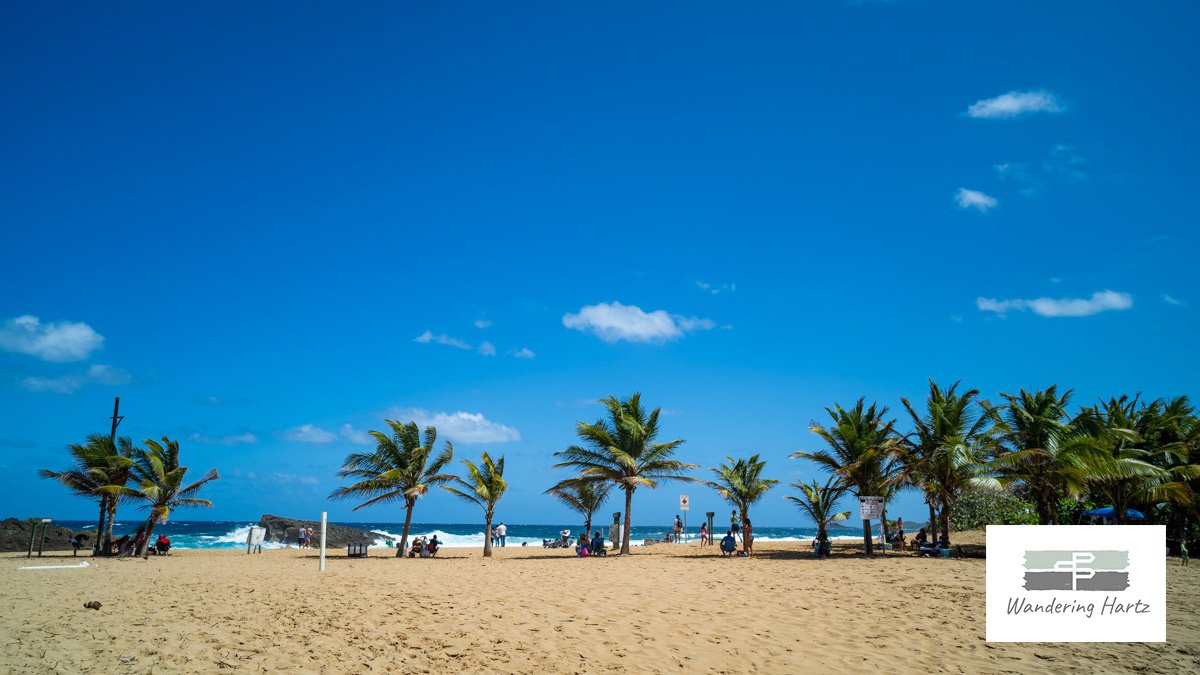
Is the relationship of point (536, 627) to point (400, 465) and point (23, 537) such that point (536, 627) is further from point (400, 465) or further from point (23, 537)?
point (23, 537)

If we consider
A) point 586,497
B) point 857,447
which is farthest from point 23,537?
point 857,447

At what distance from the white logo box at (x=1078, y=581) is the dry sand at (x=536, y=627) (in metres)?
0.45

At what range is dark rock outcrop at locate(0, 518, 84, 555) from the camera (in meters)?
32.0

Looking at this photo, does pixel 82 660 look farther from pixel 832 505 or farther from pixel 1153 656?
pixel 832 505

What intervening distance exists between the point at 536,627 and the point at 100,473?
861 inches

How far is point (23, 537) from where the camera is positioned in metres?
33.4

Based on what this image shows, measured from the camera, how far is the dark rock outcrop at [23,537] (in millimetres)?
31969

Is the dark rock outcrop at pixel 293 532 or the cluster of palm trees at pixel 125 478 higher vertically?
the cluster of palm trees at pixel 125 478

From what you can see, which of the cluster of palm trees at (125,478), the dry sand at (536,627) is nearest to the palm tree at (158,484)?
the cluster of palm trees at (125,478)

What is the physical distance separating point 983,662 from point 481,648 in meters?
6.18

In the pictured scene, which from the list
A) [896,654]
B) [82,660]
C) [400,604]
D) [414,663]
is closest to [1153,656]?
[896,654]

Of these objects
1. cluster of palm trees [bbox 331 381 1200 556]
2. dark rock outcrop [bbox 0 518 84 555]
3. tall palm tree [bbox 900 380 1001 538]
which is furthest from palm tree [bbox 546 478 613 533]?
dark rock outcrop [bbox 0 518 84 555]

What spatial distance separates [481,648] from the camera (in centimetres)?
879

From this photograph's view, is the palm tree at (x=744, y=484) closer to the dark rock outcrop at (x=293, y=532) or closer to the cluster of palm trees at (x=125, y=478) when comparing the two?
the cluster of palm trees at (x=125, y=478)
